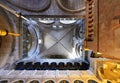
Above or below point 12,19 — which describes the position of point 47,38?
below

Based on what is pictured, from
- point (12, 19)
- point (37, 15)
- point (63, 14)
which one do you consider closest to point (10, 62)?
point (12, 19)

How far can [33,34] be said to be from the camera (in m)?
15.6

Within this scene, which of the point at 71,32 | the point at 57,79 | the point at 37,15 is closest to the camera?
the point at 57,79

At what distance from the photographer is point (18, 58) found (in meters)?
10.8

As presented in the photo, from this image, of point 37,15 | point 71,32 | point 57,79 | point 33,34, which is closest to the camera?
point 57,79

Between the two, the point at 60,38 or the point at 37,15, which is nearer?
the point at 37,15

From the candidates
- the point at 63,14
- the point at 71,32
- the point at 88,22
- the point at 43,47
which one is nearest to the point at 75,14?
the point at 63,14

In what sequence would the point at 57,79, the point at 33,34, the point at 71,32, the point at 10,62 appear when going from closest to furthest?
the point at 57,79
the point at 10,62
the point at 33,34
the point at 71,32

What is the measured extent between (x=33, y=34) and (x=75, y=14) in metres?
6.52

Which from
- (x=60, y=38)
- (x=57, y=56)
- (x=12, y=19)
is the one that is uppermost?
(x=12, y=19)

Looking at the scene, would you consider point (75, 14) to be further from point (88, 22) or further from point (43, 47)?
point (43, 47)

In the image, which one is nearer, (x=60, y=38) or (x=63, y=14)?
(x=63, y=14)

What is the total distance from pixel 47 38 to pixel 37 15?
729 centimetres

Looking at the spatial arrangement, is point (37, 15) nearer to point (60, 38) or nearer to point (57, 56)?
point (60, 38)
